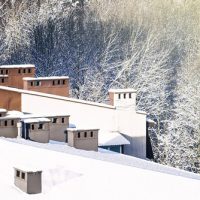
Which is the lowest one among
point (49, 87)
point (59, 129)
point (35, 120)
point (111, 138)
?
point (111, 138)

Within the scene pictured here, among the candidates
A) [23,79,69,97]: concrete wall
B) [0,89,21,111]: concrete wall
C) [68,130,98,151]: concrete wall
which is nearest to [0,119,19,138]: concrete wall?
[68,130,98,151]: concrete wall

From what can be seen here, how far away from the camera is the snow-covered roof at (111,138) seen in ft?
67.9

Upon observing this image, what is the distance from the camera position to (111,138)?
21016mm

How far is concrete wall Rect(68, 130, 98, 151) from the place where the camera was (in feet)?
59.6

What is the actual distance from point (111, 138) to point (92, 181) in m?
8.02

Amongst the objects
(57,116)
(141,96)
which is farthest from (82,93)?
(57,116)

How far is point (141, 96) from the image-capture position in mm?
36844

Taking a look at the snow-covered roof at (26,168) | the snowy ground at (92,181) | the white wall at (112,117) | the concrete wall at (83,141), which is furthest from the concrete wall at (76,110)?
the snow-covered roof at (26,168)

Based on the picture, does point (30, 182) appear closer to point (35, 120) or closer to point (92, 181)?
point (92, 181)

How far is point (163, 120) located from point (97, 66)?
6.21 meters

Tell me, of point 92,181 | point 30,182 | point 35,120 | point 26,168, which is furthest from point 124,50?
point 30,182

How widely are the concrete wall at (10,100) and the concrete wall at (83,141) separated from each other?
14.4ft

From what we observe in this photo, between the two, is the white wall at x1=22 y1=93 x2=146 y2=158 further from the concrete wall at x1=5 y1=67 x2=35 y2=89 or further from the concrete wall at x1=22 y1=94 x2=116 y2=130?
the concrete wall at x1=5 y1=67 x2=35 y2=89

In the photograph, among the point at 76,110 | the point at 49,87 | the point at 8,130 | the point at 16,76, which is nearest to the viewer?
the point at 8,130
